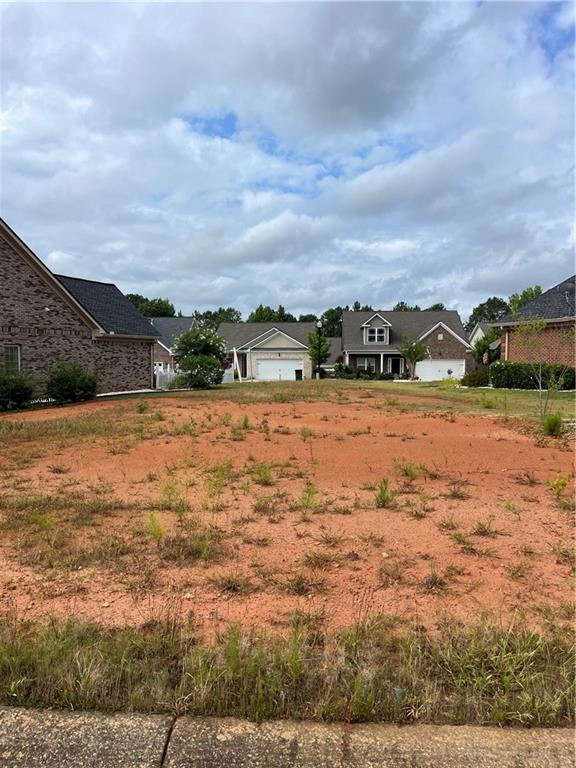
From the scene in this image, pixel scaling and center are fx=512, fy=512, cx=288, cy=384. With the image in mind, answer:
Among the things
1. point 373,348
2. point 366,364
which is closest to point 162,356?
point 366,364

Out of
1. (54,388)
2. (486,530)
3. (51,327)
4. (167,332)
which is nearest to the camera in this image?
(486,530)

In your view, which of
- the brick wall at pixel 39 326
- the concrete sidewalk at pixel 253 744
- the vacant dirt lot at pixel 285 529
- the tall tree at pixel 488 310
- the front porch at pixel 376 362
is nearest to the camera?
the concrete sidewalk at pixel 253 744

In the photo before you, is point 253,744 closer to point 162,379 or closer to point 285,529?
point 285,529

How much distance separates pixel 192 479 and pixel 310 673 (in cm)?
455

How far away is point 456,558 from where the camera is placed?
421cm

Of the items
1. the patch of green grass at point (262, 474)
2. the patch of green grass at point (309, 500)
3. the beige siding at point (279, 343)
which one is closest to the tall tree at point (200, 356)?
the beige siding at point (279, 343)

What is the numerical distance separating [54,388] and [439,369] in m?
34.1

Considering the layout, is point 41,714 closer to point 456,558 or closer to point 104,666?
point 104,666

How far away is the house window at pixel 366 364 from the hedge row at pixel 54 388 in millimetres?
29968

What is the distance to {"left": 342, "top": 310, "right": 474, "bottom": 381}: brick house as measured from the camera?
149ft

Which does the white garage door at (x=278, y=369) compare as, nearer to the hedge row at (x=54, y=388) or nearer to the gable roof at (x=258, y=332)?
the gable roof at (x=258, y=332)

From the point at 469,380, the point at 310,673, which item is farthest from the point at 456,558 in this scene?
the point at 469,380

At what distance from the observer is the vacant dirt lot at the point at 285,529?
11.5 feet

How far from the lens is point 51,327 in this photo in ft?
68.5
